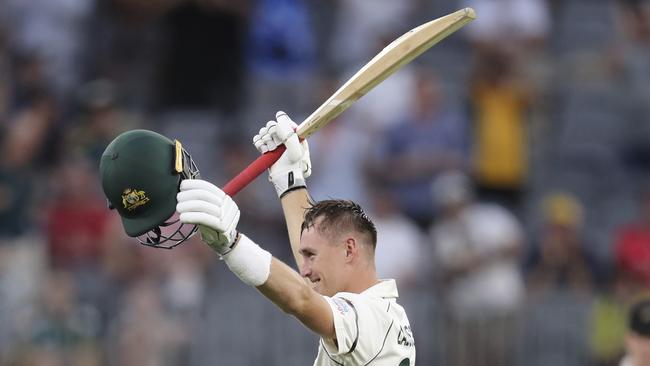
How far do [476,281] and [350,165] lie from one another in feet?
5.93

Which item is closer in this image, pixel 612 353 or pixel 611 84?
pixel 612 353

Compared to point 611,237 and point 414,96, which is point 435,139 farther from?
point 611,237

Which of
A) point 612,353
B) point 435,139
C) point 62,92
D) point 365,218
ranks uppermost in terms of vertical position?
point 62,92

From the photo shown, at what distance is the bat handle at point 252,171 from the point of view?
6.12m

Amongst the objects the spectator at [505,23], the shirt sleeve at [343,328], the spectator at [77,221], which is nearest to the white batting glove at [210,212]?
the shirt sleeve at [343,328]

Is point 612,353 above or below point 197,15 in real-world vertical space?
below

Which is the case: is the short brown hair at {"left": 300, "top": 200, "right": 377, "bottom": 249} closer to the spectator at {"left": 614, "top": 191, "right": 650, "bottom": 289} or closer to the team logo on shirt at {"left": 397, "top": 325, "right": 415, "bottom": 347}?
the team logo on shirt at {"left": 397, "top": 325, "right": 415, "bottom": 347}

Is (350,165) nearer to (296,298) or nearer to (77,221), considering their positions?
(77,221)

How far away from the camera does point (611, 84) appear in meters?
15.1

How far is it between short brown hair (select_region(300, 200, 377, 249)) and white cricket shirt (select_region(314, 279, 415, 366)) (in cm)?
28

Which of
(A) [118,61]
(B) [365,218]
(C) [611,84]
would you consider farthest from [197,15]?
(B) [365,218]

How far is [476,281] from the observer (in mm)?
11773

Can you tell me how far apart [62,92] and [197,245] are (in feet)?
8.31

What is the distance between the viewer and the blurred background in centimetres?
1163
